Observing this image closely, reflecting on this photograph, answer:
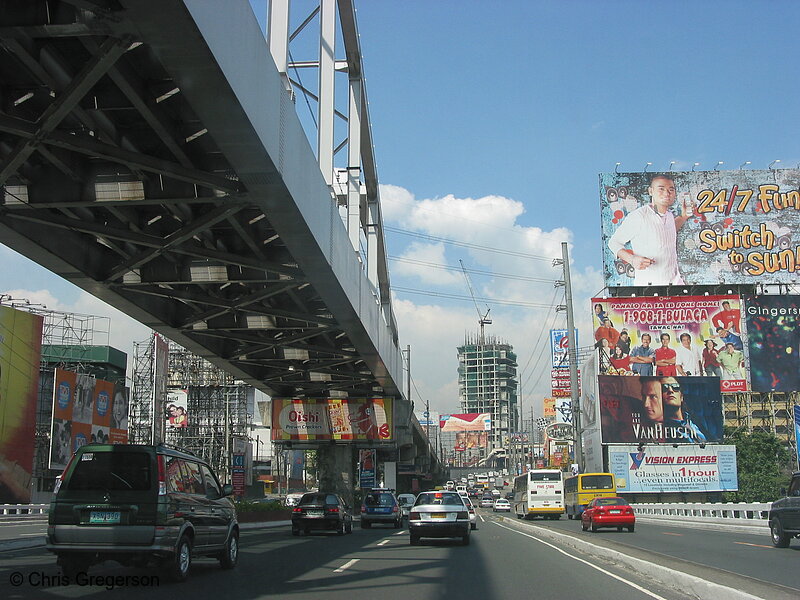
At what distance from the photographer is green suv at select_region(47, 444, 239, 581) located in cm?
1078

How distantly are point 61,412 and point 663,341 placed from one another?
5592 cm

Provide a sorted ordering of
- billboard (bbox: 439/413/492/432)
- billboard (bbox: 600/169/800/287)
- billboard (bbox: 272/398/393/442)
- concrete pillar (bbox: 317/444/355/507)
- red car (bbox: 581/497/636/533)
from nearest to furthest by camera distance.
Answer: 1. red car (bbox: 581/497/636/533)
2. billboard (bbox: 272/398/393/442)
3. concrete pillar (bbox: 317/444/355/507)
4. billboard (bbox: 600/169/800/287)
5. billboard (bbox: 439/413/492/432)

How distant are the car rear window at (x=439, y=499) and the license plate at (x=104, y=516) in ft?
40.1

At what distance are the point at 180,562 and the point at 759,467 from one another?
220 feet

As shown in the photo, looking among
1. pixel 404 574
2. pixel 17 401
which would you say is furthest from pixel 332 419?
pixel 404 574

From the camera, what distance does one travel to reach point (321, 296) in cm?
2350

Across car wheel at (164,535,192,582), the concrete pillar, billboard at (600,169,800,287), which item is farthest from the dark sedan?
billboard at (600,169,800,287)

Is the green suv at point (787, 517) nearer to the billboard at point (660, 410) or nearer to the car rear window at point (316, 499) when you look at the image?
the car rear window at point (316, 499)

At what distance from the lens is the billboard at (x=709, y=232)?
3182 inches

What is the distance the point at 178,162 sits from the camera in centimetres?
1455

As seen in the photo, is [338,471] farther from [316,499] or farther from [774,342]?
[774,342]

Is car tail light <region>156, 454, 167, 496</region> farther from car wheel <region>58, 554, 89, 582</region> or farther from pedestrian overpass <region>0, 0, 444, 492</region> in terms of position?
pedestrian overpass <region>0, 0, 444, 492</region>

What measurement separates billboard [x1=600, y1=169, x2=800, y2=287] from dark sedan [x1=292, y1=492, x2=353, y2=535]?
59.1m

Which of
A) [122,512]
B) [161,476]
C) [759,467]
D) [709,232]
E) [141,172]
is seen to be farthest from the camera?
[709,232]
